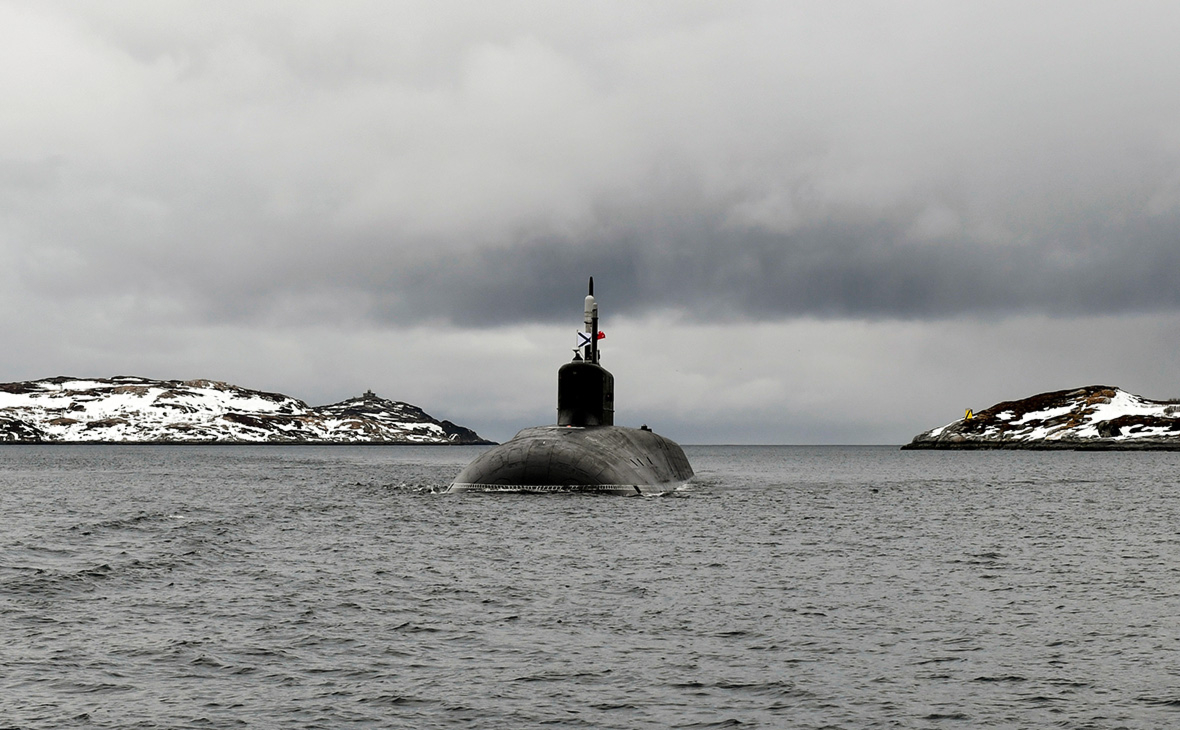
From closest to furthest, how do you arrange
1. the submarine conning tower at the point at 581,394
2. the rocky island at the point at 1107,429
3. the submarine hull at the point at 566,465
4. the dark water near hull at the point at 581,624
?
the dark water near hull at the point at 581,624, the submarine hull at the point at 566,465, the submarine conning tower at the point at 581,394, the rocky island at the point at 1107,429

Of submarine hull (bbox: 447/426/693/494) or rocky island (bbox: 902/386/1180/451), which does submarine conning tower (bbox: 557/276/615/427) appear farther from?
rocky island (bbox: 902/386/1180/451)

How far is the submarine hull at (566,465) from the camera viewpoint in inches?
1575

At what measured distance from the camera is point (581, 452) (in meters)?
40.6

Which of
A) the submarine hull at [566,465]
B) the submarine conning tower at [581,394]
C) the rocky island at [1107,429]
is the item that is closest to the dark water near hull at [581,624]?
the submarine hull at [566,465]

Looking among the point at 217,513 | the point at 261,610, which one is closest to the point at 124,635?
the point at 261,610

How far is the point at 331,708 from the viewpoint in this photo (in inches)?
451

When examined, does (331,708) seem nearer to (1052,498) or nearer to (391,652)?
(391,652)

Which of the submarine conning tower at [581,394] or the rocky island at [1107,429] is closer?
the submarine conning tower at [581,394]

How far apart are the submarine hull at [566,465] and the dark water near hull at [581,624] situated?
553 cm

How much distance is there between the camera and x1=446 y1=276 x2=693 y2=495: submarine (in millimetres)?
40094

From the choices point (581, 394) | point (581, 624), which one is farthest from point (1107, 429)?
point (581, 624)

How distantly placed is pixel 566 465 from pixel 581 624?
2353 centimetres

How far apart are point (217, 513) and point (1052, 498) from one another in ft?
135

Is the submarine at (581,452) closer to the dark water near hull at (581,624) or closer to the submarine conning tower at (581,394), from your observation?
the submarine conning tower at (581,394)
